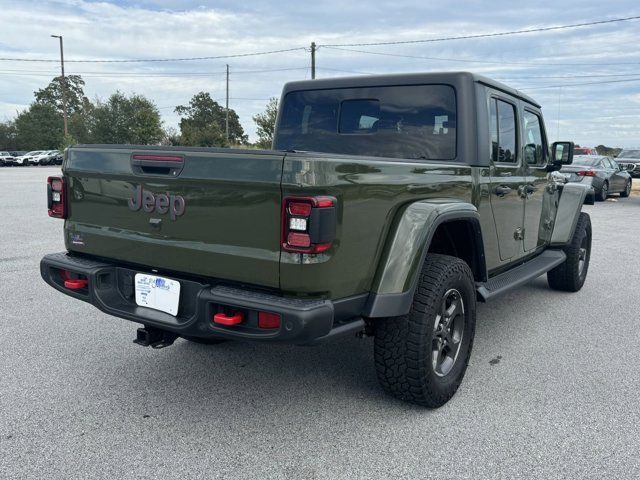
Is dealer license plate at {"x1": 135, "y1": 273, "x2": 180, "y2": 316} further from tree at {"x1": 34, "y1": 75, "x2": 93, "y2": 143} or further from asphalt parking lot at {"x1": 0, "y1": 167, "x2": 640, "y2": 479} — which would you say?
tree at {"x1": 34, "y1": 75, "x2": 93, "y2": 143}

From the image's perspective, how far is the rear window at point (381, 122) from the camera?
3.76 m

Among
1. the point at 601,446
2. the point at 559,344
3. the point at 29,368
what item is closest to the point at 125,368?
the point at 29,368

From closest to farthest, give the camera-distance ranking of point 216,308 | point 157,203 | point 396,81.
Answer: point 216,308 → point 157,203 → point 396,81

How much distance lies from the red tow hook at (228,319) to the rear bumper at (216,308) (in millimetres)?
22

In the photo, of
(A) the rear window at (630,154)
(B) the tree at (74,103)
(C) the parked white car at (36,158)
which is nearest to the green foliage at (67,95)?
(B) the tree at (74,103)

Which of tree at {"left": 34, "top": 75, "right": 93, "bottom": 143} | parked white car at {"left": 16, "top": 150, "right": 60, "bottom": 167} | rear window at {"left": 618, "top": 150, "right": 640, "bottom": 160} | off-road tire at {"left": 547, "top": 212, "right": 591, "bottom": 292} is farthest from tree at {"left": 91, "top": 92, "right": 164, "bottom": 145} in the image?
off-road tire at {"left": 547, "top": 212, "right": 591, "bottom": 292}

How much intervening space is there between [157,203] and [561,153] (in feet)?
12.8

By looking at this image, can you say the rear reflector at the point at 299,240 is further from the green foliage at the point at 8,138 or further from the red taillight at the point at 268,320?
the green foliage at the point at 8,138

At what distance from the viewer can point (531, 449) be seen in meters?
2.71

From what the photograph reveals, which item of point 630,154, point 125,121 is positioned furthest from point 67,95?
point 630,154

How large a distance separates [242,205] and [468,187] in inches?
63.3

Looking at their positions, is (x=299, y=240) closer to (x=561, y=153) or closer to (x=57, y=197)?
(x=57, y=197)

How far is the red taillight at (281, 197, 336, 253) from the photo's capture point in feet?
7.77

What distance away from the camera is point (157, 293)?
2.83 metres
